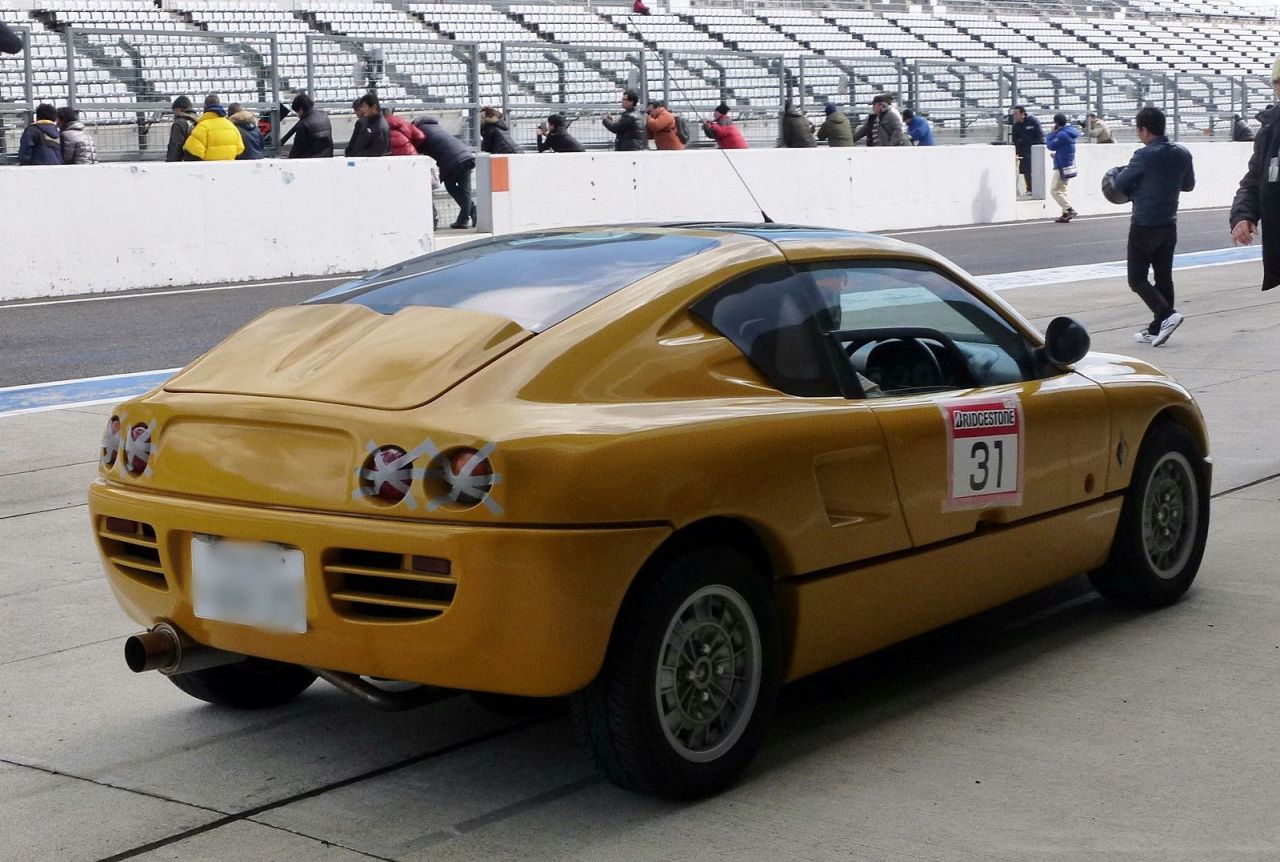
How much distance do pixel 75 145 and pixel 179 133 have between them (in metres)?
1.51

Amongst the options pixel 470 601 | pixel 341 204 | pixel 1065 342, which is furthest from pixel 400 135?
pixel 470 601

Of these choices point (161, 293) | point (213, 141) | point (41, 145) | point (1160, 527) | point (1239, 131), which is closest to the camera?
point (1160, 527)

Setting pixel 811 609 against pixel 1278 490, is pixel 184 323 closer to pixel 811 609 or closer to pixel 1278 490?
pixel 1278 490

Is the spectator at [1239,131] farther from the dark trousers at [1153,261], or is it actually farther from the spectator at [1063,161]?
the dark trousers at [1153,261]

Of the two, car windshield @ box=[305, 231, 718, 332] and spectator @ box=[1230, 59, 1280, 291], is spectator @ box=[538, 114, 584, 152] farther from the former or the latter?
car windshield @ box=[305, 231, 718, 332]

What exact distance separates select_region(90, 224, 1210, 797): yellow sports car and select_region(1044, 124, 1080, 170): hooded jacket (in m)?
A: 25.3

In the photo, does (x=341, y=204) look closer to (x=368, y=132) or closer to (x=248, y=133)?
(x=368, y=132)

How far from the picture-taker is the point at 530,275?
4414mm

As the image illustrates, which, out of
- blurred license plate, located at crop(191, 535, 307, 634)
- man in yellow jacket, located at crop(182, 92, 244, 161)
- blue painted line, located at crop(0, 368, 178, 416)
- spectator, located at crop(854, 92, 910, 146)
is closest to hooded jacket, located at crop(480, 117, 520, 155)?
man in yellow jacket, located at crop(182, 92, 244, 161)

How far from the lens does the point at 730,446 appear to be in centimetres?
399

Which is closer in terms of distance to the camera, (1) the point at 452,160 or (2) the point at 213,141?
(2) the point at 213,141

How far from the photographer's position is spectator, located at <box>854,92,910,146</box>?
27.7 meters

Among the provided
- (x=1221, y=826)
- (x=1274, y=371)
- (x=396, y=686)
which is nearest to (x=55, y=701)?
(x=396, y=686)

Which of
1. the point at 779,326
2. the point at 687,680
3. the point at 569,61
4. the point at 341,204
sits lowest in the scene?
the point at 687,680
